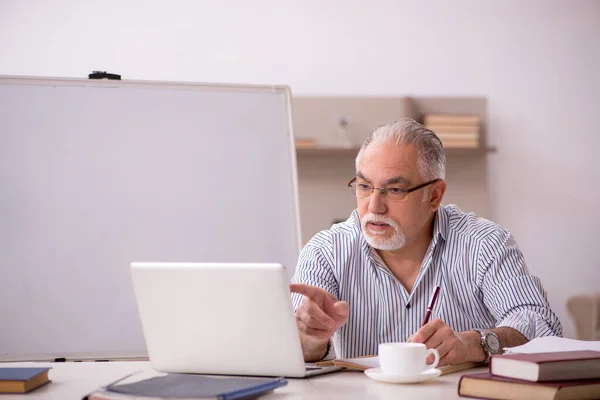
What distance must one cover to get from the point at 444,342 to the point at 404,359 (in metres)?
0.19

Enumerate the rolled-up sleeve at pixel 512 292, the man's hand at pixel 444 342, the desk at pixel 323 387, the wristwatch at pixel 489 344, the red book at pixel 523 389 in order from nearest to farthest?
the red book at pixel 523 389 < the desk at pixel 323 387 < the man's hand at pixel 444 342 < the wristwatch at pixel 489 344 < the rolled-up sleeve at pixel 512 292

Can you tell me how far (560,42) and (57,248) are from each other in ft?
12.2

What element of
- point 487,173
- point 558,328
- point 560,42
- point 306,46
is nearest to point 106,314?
point 558,328

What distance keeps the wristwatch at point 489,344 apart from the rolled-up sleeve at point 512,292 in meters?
0.18

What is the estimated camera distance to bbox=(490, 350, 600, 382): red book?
1133 mm

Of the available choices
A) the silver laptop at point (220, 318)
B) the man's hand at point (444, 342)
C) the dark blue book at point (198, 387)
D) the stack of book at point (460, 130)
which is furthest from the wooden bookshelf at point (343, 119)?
the dark blue book at point (198, 387)

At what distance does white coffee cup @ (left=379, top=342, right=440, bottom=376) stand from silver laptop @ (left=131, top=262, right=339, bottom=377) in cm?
15

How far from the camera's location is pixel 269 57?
4.78 m

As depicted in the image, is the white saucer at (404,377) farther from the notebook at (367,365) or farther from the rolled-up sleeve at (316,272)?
the rolled-up sleeve at (316,272)

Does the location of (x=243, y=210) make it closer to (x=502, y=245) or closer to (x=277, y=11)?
(x=502, y=245)

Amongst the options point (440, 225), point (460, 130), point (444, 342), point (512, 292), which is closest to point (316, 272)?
point (440, 225)

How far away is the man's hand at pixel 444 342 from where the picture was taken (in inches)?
57.2

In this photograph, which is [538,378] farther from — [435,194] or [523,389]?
[435,194]

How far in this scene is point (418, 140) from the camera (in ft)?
6.74
